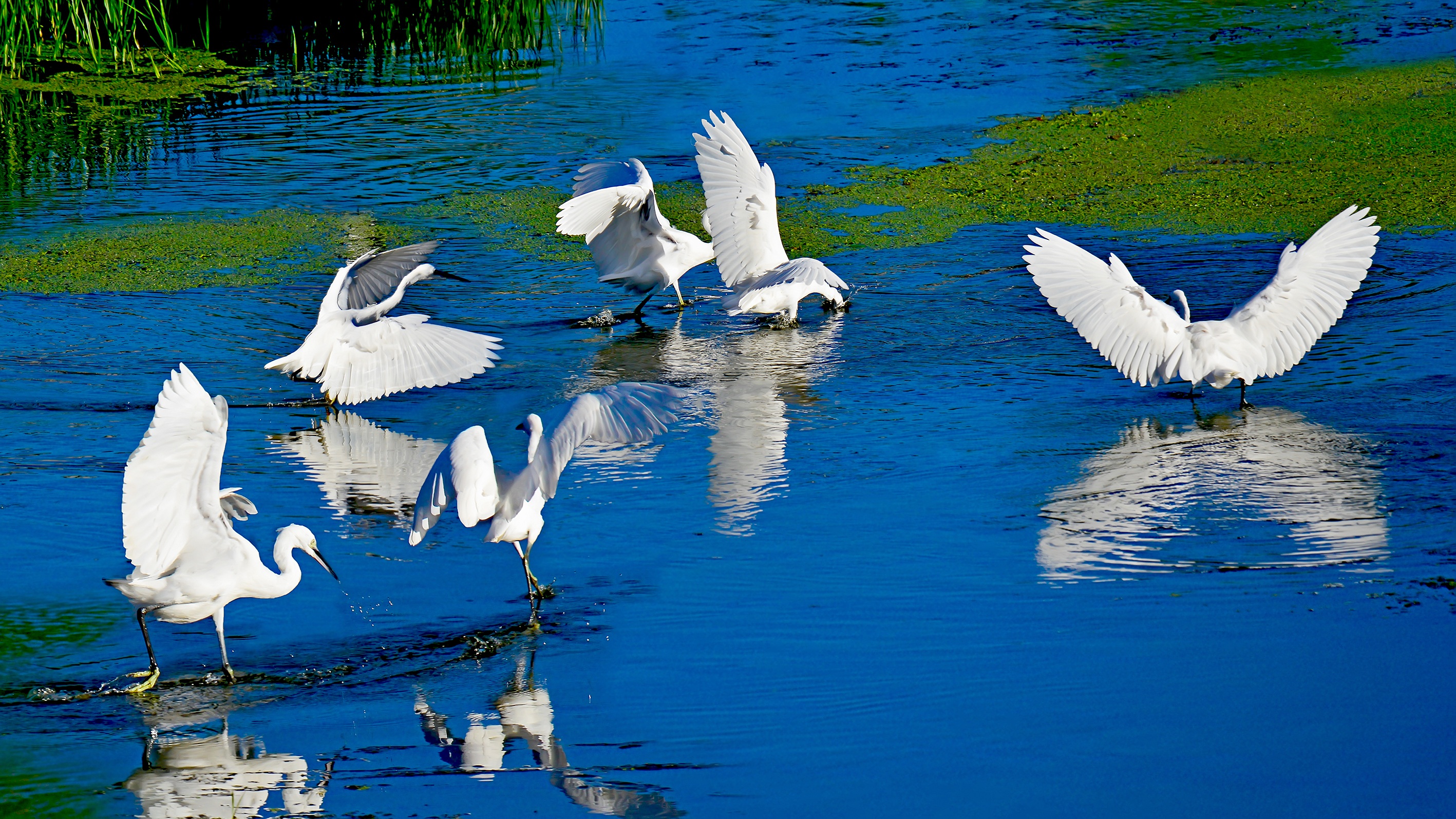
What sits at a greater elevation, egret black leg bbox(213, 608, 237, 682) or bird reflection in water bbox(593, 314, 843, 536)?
bird reflection in water bbox(593, 314, 843, 536)

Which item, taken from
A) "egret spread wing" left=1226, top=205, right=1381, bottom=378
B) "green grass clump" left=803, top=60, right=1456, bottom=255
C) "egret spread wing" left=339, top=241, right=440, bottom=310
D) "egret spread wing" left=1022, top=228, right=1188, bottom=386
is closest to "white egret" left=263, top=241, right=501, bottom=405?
"egret spread wing" left=339, top=241, right=440, bottom=310

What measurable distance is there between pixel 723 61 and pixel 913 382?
7.77 metres

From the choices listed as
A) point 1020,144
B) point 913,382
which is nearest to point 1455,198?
point 1020,144

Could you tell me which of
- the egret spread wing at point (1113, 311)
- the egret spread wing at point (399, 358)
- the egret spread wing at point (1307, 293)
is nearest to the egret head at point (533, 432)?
the egret spread wing at point (399, 358)

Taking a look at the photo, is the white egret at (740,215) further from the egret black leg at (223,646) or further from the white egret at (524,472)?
the egret black leg at (223,646)

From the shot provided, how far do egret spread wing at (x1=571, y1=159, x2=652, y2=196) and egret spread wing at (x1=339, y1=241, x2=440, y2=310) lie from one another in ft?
3.81

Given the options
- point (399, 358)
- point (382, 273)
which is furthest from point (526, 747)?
point (382, 273)

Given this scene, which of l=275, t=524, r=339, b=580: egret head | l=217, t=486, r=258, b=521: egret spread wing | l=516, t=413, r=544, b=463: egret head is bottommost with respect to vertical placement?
l=275, t=524, r=339, b=580: egret head

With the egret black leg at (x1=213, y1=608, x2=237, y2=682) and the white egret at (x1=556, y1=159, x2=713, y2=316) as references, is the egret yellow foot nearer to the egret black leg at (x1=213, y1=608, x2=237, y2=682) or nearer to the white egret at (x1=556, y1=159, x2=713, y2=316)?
the egret black leg at (x1=213, y1=608, x2=237, y2=682)

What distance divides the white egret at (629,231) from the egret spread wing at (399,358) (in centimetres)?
165

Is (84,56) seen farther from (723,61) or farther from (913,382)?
(913,382)

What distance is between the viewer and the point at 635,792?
3789 mm

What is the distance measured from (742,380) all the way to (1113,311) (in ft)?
6.34

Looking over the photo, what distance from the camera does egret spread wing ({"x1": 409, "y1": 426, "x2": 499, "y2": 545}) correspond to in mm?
4926
